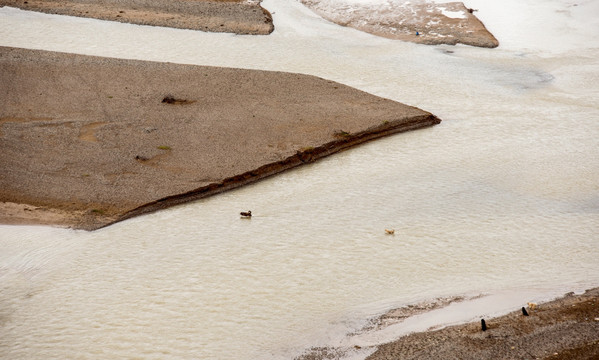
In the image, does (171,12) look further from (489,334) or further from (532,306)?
(489,334)

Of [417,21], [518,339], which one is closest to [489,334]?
[518,339]

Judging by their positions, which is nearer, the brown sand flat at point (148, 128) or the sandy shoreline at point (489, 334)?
the sandy shoreline at point (489, 334)

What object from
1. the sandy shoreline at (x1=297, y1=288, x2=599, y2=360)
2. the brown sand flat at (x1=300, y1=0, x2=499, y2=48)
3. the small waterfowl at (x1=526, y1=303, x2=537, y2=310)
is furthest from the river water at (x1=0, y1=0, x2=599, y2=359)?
the brown sand flat at (x1=300, y1=0, x2=499, y2=48)

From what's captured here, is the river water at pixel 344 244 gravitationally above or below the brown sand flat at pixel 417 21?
below

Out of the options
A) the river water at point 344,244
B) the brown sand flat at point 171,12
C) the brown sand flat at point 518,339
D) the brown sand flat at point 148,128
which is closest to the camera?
the brown sand flat at point 518,339

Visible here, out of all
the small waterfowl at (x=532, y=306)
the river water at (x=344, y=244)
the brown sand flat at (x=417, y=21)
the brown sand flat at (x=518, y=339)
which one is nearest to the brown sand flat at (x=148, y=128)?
the river water at (x=344, y=244)

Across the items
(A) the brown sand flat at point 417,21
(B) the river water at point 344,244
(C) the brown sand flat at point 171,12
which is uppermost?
(A) the brown sand flat at point 417,21

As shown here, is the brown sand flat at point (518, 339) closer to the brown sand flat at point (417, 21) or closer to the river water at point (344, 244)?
the river water at point (344, 244)
